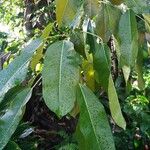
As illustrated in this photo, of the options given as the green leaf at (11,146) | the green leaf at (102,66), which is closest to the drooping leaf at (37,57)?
the green leaf at (102,66)

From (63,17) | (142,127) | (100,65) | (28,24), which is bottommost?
(142,127)

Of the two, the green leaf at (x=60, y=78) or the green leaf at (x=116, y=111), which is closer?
the green leaf at (x=60, y=78)

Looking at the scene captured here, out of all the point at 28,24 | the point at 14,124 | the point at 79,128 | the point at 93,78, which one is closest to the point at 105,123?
the point at 79,128

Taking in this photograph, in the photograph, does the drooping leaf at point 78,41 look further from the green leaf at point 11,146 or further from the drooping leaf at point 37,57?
the green leaf at point 11,146

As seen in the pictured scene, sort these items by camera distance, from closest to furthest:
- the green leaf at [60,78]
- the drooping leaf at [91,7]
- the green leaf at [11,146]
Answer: the green leaf at [60,78] → the drooping leaf at [91,7] → the green leaf at [11,146]

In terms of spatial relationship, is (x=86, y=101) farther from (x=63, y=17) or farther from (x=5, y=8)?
(x=5, y=8)

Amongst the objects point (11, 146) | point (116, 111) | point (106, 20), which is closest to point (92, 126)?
point (116, 111)
